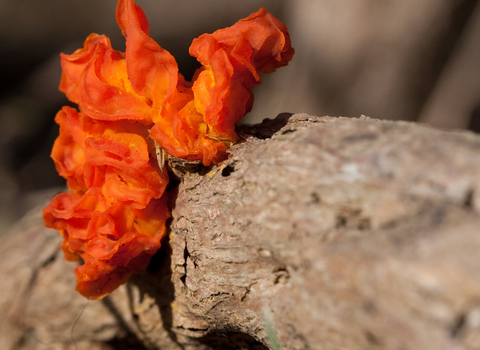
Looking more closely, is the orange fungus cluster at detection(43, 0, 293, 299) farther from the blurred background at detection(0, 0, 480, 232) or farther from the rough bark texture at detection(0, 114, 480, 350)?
the blurred background at detection(0, 0, 480, 232)

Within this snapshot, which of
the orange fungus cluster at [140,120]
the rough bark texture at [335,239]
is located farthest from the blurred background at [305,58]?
the rough bark texture at [335,239]

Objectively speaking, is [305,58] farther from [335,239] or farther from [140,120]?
[335,239]

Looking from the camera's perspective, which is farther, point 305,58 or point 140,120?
point 305,58

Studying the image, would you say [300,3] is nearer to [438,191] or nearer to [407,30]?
[407,30]

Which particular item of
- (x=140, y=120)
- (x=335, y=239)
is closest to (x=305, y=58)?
(x=140, y=120)

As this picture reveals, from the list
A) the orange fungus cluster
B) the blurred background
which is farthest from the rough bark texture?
the blurred background

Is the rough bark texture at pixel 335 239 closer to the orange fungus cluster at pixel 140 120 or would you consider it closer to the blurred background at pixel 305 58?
the orange fungus cluster at pixel 140 120

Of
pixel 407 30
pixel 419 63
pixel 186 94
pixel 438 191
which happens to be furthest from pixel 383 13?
pixel 438 191
